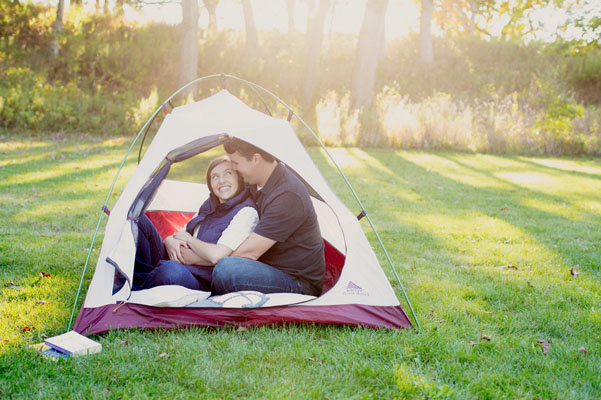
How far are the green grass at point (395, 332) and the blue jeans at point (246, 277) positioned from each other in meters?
0.26

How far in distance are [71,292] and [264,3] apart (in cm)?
→ 2731

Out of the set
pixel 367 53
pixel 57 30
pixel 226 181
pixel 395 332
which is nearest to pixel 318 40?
pixel 367 53

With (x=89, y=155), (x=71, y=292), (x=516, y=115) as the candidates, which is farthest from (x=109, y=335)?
(x=516, y=115)

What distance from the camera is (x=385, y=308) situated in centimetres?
335

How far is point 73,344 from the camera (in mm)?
2834

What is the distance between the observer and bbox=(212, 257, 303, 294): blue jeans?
3.32m

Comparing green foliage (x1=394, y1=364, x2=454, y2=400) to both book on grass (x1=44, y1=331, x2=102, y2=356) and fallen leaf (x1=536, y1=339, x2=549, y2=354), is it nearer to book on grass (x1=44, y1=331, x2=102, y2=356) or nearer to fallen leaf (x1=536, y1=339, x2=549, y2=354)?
fallen leaf (x1=536, y1=339, x2=549, y2=354)

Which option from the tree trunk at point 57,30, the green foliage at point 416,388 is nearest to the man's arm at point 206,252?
the green foliage at point 416,388

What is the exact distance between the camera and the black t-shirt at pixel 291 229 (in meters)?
3.31

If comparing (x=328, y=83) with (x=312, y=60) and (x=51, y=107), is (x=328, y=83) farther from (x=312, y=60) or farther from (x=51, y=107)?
(x=51, y=107)

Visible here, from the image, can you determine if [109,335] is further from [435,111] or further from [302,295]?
[435,111]

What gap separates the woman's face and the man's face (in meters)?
0.14

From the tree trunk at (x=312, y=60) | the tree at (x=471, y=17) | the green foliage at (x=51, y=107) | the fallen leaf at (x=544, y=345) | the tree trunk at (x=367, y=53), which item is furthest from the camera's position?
the tree at (x=471, y=17)

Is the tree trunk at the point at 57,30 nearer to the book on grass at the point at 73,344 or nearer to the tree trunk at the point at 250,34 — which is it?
the tree trunk at the point at 250,34
